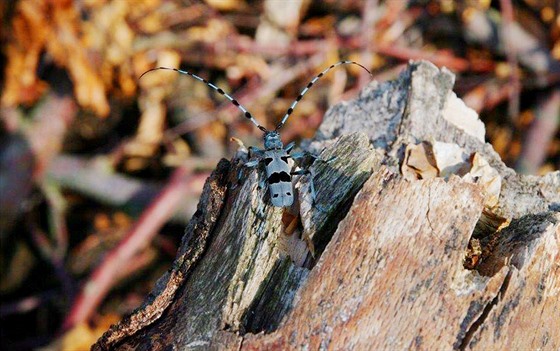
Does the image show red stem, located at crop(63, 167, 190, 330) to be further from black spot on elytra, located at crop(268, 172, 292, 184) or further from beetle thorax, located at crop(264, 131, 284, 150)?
black spot on elytra, located at crop(268, 172, 292, 184)

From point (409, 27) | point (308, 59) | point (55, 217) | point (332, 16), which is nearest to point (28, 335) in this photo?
point (55, 217)

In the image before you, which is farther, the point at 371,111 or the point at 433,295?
the point at 371,111

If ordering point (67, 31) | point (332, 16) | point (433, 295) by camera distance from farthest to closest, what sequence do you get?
point (332, 16), point (67, 31), point (433, 295)

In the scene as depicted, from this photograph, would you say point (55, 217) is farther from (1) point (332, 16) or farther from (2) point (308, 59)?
(1) point (332, 16)

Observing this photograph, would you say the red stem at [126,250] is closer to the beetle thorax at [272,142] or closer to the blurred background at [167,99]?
the blurred background at [167,99]

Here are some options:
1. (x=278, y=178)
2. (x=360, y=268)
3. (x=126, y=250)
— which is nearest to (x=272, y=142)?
(x=278, y=178)

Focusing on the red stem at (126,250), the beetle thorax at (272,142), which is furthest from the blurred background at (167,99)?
the beetle thorax at (272,142)

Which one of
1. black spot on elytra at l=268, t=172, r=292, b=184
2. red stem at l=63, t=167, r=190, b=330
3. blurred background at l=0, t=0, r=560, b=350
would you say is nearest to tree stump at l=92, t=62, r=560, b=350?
black spot on elytra at l=268, t=172, r=292, b=184
